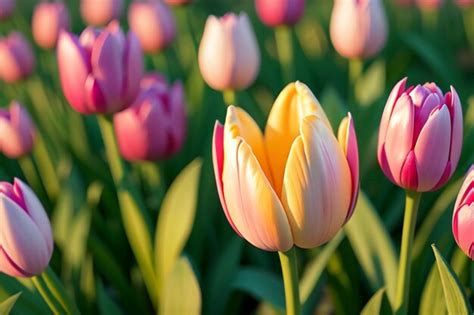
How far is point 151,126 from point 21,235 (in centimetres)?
45

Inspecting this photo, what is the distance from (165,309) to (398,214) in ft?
1.81

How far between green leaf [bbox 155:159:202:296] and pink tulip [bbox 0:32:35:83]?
3.02 feet

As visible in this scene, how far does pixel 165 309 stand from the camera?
995mm

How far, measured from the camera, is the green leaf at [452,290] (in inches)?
29.7

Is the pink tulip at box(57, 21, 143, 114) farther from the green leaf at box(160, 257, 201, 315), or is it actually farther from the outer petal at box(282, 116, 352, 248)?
the outer petal at box(282, 116, 352, 248)

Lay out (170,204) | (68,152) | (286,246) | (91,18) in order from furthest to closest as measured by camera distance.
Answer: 1. (91,18)
2. (68,152)
3. (170,204)
4. (286,246)

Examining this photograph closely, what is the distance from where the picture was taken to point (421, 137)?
0.77 metres

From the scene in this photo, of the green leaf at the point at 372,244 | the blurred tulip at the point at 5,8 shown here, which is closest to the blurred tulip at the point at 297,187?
the green leaf at the point at 372,244

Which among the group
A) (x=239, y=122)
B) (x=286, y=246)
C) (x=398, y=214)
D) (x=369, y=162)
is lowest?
(x=398, y=214)

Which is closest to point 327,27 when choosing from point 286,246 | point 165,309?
point 165,309

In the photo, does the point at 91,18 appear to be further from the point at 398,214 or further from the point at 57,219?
the point at 398,214

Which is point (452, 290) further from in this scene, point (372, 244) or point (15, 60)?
point (15, 60)

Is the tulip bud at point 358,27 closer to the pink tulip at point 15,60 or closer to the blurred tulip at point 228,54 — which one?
the blurred tulip at point 228,54

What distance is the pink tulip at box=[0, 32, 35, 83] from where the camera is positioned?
1.87m
